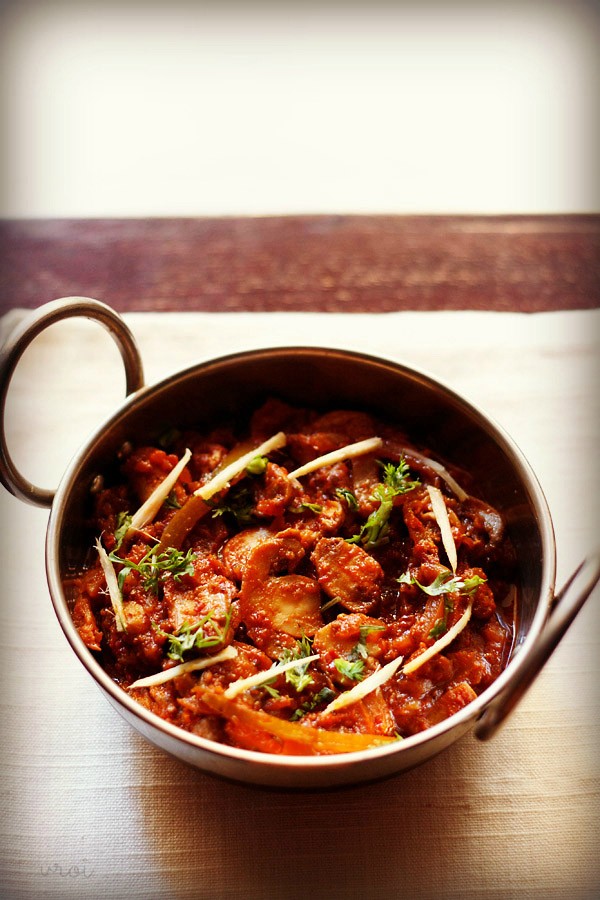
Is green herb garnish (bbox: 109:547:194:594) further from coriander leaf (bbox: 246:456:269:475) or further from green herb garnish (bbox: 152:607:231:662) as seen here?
coriander leaf (bbox: 246:456:269:475)

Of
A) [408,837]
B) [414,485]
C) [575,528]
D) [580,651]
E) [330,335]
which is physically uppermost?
[330,335]

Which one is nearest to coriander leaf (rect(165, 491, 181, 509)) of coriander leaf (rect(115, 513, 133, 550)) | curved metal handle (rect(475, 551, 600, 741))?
coriander leaf (rect(115, 513, 133, 550))

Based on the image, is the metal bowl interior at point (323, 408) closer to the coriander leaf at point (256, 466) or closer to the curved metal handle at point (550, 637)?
the curved metal handle at point (550, 637)

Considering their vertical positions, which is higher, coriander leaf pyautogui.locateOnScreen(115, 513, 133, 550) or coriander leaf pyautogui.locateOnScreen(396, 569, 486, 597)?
coriander leaf pyautogui.locateOnScreen(115, 513, 133, 550)

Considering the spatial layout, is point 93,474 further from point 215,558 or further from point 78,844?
point 78,844

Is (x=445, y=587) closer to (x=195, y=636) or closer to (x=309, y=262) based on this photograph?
(x=195, y=636)

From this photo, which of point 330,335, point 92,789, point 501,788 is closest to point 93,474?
point 92,789
